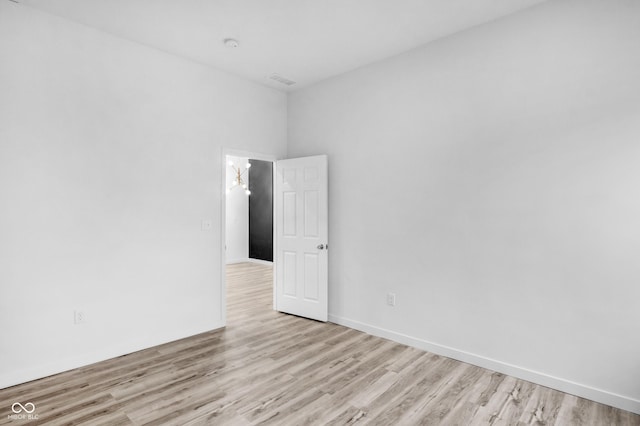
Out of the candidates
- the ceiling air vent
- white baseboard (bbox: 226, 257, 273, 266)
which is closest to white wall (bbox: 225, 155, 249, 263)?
white baseboard (bbox: 226, 257, 273, 266)

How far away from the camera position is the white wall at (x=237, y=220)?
28.8 feet

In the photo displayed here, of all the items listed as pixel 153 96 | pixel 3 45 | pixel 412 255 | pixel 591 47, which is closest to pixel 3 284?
pixel 3 45

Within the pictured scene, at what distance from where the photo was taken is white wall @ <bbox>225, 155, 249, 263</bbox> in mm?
8766

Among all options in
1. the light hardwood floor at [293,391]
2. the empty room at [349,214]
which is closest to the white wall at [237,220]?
the empty room at [349,214]

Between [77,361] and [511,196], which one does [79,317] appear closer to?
[77,361]

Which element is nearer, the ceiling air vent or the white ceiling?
the white ceiling

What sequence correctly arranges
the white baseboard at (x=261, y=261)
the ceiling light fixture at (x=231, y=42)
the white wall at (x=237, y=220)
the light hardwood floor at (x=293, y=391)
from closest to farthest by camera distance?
1. the light hardwood floor at (x=293, y=391)
2. the ceiling light fixture at (x=231, y=42)
3. the white baseboard at (x=261, y=261)
4. the white wall at (x=237, y=220)

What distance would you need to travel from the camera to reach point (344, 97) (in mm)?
4207

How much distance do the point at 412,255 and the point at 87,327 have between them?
10.5ft

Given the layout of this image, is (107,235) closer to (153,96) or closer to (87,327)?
(87,327)

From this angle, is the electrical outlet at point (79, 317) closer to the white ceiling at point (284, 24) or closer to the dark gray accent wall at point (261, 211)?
the white ceiling at point (284, 24)

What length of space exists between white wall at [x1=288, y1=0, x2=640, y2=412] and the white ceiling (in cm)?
26

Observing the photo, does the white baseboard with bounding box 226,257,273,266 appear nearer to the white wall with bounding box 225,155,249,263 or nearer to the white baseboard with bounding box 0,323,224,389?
the white wall with bounding box 225,155,249,263

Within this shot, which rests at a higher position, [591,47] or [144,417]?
[591,47]
